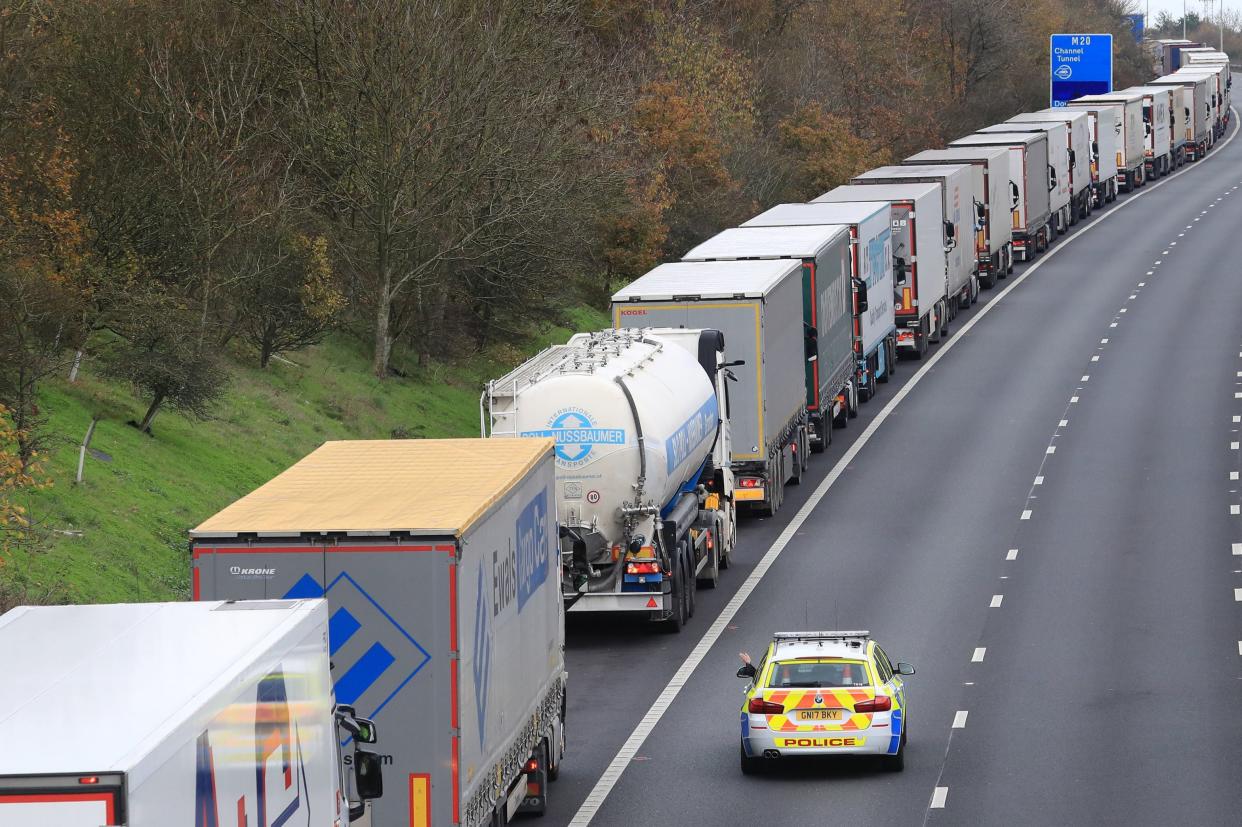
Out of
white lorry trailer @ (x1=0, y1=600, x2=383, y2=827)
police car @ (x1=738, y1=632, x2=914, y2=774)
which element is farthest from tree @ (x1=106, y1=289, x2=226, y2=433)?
white lorry trailer @ (x1=0, y1=600, x2=383, y2=827)

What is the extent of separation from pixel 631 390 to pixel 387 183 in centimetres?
1679

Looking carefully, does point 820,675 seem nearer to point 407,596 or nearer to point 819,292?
point 407,596

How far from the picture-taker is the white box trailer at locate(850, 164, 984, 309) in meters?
53.8

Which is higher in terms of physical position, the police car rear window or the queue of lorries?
the queue of lorries

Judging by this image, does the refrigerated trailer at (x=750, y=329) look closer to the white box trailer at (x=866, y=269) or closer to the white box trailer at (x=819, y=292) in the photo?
the white box trailer at (x=819, y=292)

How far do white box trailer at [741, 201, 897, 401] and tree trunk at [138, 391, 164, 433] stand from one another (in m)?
15.1

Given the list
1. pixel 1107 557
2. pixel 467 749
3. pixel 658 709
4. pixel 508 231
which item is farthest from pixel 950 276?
pixel 467 749

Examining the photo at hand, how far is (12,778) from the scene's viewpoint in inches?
319

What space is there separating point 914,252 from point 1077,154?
29.3 metres

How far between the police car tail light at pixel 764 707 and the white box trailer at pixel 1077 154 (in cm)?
5608

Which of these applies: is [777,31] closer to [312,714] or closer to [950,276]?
[950,276]

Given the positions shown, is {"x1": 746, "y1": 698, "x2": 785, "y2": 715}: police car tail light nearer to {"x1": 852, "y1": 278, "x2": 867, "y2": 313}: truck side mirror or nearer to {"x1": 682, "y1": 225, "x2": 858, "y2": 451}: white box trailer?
{"x1": 682, "y1": 225, "x2": 858, "y2": 451}: white box trailer

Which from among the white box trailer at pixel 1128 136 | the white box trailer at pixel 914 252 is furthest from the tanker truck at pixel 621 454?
the white box trailer at pixel 1128 136

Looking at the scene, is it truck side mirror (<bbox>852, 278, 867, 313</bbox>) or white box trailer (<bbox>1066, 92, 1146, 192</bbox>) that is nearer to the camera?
truck side mirror (<bbox>852, 278, 867, 313</bbox>)
